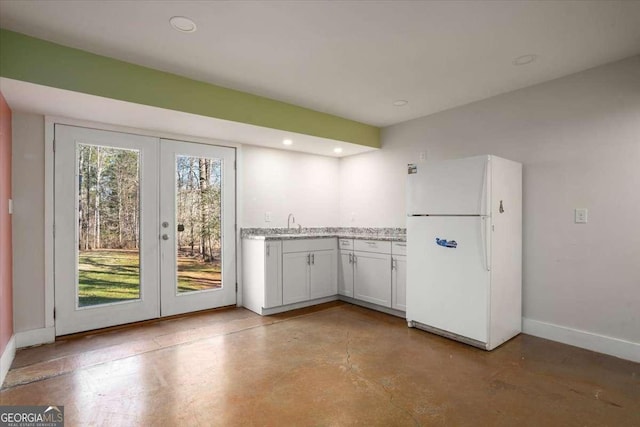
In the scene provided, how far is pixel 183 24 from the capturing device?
223 centimetres

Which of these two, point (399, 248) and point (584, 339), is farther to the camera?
point (399, 248)

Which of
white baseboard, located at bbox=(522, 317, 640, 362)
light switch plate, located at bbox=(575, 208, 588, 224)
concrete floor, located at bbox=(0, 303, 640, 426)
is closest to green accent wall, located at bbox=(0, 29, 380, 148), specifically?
concrete floor, located at bbox=(0, 303, 640, 426)

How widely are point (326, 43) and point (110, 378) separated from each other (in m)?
2.92

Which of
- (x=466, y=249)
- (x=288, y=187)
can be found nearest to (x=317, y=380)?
(x=466, y=249)

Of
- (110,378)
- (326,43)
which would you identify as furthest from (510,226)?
(110,378)

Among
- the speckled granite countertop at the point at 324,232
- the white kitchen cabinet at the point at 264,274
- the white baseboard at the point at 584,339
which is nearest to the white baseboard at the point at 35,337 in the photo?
the white kitchen cabinet at the point at 264,274

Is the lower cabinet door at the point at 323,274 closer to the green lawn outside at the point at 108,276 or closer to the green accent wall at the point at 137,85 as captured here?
the green accent wall at the point at 137,85

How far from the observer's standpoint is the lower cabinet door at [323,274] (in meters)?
4.38

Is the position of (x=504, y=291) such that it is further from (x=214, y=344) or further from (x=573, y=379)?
(x=214, y=344)

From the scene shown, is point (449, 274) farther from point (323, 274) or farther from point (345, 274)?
point (323, 274)

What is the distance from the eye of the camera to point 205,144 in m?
4.10

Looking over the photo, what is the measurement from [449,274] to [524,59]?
6.33ft

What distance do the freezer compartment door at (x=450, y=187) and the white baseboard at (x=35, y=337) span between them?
3.64m

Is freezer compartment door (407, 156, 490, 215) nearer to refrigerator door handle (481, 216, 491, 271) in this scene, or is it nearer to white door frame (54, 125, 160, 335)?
refrigerator door handle (481, 216, 491, 271)
